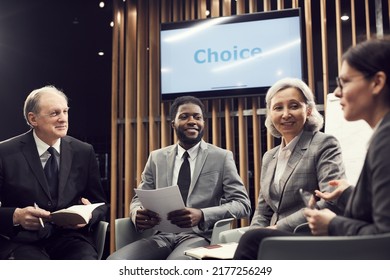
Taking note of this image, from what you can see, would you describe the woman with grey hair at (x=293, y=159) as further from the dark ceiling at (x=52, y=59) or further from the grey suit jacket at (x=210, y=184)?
the dark ceiling at (x=52, y=59)

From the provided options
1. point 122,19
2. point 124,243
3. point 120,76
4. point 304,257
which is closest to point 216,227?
point 124,243

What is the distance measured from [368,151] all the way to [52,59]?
1.71 meters

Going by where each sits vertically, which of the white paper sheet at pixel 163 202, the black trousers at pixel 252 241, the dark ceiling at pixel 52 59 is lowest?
the black trousers at pixel 252 241

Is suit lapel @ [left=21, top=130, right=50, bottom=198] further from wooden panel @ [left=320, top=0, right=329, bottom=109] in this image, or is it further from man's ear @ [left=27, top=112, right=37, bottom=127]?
wooden panel @ [left=320, top=0, right=329, bottom=109]

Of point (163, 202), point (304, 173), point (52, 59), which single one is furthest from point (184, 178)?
point (52, 59)

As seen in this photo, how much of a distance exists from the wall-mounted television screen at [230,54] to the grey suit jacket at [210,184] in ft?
1.70

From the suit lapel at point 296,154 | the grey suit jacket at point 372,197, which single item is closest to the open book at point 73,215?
the suit lapel at point 296,154

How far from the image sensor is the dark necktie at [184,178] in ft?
6.97

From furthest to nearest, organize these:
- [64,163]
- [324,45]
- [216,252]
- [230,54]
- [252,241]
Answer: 1. [324,45]
2. [230,54]
3. [64,163]
4. [216,252]
5. [252,241]

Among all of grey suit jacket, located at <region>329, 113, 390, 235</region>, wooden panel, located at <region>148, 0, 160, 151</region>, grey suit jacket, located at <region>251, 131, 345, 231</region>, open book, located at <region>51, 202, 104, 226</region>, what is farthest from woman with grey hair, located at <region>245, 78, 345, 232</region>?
wooden panel, located at <region>148, 0, 160, 151</region>

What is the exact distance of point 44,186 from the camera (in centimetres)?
199

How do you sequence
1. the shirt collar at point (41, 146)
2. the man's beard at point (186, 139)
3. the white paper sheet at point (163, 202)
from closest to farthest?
the white paper sheet at point (163, 202), the shirt collar at point (41, 146), the man's beard at point (186, 139)

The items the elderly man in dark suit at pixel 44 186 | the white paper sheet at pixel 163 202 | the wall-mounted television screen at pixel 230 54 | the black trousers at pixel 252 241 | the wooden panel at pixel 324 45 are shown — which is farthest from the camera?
the wooden panel at pixel 324 45

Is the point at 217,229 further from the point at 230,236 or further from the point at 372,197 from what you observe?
the point at 372,197
